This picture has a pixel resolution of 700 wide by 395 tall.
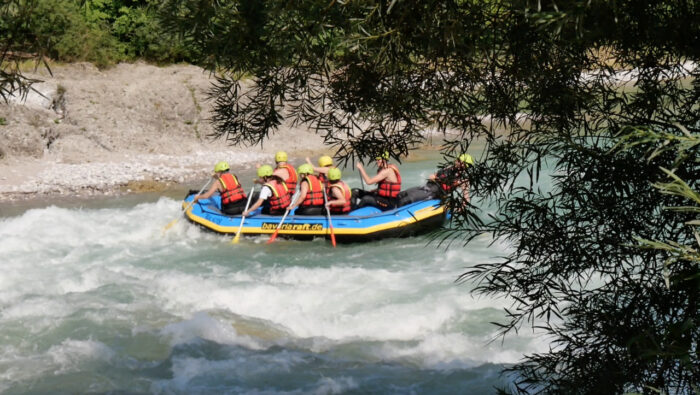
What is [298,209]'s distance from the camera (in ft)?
41.3

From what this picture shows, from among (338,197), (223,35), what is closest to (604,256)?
(223,35)

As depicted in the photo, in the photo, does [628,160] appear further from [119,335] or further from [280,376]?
[119,335]

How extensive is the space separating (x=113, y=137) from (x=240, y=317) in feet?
37.9

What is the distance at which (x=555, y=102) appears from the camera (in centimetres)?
325

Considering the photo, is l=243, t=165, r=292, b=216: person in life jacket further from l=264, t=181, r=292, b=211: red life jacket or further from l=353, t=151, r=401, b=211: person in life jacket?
l=353, t=151, r=401, b=211: person in life jacket

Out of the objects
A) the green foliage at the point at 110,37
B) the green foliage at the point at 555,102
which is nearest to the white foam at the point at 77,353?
the green foliage at the point at 555,102

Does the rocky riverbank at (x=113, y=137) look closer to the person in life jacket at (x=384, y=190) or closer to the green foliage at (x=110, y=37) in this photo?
the green foliage at (x=110, y=37)

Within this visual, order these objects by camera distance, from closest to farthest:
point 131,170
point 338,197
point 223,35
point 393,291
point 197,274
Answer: point 223,35, point 393,291, point 197,274, point 338,197, point 131,170

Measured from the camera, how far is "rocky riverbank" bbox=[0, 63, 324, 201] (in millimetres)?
16859

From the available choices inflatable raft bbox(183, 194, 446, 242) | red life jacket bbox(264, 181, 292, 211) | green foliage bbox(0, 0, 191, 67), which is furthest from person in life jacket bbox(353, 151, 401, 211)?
green foliage bbox(0, 0, 191, 67)

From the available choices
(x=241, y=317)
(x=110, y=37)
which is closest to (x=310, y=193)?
(x=241, y=317)

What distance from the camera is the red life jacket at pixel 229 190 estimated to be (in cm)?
1274

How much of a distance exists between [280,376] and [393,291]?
2.65 metres

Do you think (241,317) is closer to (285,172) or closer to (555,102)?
(285,172)
